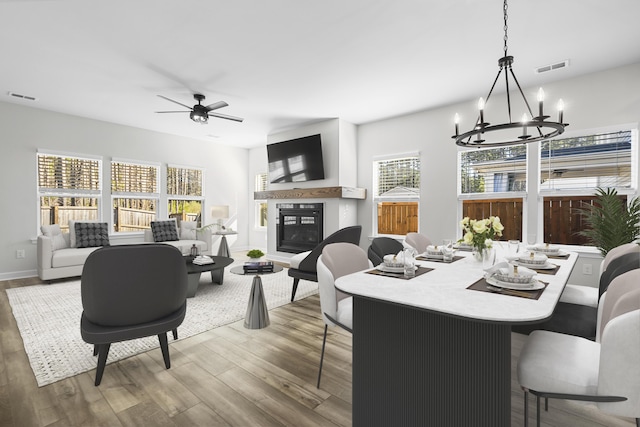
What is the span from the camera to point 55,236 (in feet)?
15.6

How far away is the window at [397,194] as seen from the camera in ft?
17.5

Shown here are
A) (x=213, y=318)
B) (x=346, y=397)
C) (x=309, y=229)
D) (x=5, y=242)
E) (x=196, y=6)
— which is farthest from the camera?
(x=309, y=229)

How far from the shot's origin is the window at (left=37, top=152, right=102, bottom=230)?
A: 522 cm

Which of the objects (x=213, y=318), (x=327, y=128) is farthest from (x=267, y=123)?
(x=213, y=318)

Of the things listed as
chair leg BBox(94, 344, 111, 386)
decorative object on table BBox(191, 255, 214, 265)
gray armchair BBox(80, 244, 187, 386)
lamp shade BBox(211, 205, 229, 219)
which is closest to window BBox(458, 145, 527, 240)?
decorative object on table BBox(191, 255, 214, 265)

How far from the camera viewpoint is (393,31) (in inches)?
113

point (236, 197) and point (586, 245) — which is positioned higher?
point (236, 197)

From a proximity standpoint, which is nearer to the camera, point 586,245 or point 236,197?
point 586,245

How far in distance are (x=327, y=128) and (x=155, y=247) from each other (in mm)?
4421

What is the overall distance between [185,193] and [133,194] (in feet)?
3.65

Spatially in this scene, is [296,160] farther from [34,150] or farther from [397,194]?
[34,150]

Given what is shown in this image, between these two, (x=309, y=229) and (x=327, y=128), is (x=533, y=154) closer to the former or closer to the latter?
(x=327, y=128)

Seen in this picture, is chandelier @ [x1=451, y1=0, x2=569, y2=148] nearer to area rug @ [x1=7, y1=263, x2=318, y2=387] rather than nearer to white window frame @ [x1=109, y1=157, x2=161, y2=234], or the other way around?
area rug @ [x1=7, y1=263, x2=318, y2=387]

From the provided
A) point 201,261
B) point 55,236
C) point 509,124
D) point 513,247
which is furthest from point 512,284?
point 55,236
